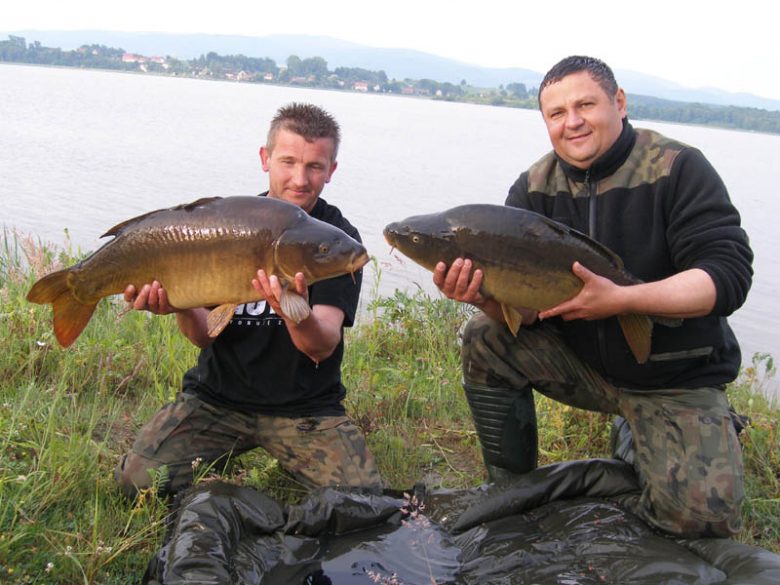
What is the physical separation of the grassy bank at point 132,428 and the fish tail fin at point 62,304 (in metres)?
0.36

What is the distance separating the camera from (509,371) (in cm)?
Answer: 277

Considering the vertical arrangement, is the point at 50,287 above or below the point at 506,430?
above

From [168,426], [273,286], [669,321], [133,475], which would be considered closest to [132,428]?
Result: [168,426]

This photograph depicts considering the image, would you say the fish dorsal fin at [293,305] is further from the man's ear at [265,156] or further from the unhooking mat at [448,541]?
the man's ear at [265,156]

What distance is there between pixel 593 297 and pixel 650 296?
0.58 ft

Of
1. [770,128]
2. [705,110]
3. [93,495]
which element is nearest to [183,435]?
[93,495]

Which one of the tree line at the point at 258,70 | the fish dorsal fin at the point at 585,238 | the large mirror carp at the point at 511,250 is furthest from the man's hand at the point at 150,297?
the tree line at the point at 258,70

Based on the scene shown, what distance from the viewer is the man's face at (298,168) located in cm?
272

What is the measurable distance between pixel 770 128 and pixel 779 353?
139 ft

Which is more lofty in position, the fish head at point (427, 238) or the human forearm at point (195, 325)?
the fish head at point (427, 238)

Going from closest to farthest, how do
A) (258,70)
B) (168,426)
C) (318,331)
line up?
1. (318,331)
2. (168,426)
3. (258,70)

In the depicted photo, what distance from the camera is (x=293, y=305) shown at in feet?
7.37

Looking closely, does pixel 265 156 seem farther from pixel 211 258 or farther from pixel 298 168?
pixel 211 258

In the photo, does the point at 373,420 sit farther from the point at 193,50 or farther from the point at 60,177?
the point at 193,50
